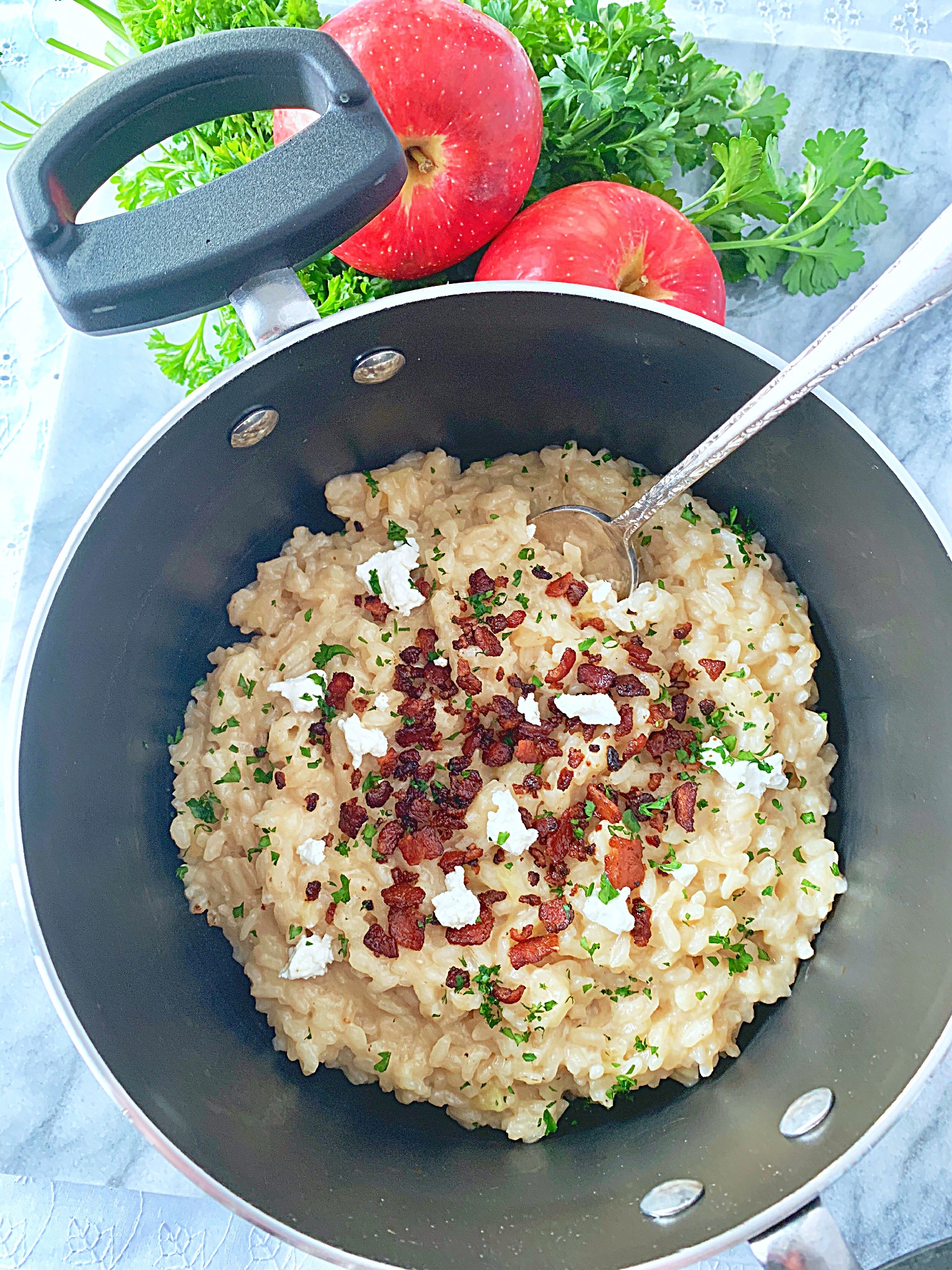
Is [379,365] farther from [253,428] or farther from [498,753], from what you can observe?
[498,753]

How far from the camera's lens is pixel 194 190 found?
1684mm

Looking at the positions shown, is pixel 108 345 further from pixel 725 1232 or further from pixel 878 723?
pixel 725 1232

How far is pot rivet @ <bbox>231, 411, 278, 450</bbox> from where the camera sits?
1985 millimetres

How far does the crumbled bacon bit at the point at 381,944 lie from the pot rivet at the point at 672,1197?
0.65m

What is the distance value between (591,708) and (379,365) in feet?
2.57

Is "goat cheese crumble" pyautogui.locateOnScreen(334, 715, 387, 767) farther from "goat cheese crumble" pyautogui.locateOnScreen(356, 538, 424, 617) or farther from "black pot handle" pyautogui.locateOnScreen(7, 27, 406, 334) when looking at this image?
"black pot handle" pyautogui.locateOnScreen(7, 27, 406, 334)

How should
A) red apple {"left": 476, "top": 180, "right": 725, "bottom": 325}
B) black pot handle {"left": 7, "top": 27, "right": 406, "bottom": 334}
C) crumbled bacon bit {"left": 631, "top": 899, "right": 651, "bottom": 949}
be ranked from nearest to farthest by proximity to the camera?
1. black pot handle {"left": 7, "top": 27, "right": 406, "bottom": 334}
2. crumbled bacon bit {"left": 631, "top": 899, "right": 651, "bottom": 949}
3. red apple {"left": 476, "top": 180, "right": 725, "bottom": 325}

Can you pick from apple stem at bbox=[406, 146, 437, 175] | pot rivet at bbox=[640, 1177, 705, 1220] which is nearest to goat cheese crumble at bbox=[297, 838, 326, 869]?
pot rivet at bbox=[640, 1177, 705, 1220]

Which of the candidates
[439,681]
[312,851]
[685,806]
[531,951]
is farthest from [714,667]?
[312,851]

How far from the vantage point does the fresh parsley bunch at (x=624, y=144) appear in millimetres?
2236

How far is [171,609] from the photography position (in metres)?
2.13

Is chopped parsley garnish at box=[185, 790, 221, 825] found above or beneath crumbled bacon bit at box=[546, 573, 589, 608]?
beneath

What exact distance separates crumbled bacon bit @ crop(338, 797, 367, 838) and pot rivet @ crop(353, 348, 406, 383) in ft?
2.75

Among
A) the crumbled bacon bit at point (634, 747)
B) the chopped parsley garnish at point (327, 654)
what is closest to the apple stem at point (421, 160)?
the chopped parsley garnish at point (327, 654)
